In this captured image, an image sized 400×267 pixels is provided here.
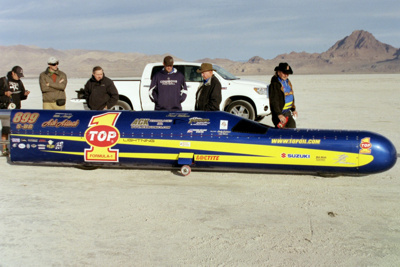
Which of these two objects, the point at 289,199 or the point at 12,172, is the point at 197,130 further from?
the point at 12,172

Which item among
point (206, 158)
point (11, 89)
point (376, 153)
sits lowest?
point (206, 158)

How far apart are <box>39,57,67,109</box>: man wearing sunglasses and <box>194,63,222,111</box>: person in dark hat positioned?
339cm

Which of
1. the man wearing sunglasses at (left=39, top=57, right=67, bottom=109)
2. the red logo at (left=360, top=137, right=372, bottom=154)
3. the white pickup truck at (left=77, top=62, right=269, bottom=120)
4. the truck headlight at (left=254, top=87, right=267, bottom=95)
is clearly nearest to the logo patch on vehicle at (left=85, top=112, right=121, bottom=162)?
the man wearing sunglasses at (left=39, top=57, right=67, bottom=109)

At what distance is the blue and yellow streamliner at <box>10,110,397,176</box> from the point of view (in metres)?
7.31

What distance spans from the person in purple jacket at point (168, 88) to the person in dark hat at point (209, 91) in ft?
1.56

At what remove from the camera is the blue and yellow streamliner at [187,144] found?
731 cm

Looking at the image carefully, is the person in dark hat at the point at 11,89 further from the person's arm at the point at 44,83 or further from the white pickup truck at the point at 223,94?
the white pickup truck at the point at 223,94

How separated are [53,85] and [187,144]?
3918 millimetres

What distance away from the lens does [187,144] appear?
774 centimetres

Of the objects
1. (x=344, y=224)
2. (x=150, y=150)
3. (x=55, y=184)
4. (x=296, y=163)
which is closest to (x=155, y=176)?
(x=150, y=150)

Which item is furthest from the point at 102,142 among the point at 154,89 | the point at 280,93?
the point at 280,93

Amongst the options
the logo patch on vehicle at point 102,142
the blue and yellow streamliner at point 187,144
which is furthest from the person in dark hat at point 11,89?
the logo patch on vehicle at point 102,142

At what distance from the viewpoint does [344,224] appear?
572cm

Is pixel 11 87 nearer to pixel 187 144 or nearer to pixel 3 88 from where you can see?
pixel 3 88
